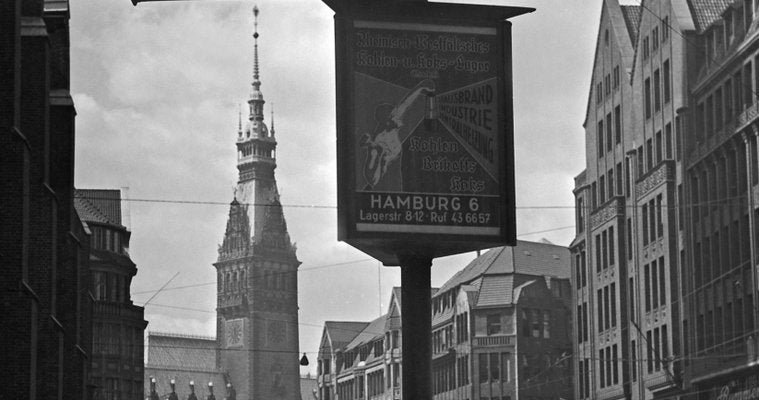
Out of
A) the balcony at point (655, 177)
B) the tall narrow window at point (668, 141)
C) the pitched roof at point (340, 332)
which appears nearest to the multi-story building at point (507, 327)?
the balcony at point (655, 177)

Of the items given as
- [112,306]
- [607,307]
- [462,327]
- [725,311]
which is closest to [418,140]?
[725,311]

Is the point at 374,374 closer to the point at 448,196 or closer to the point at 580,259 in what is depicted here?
the point at 580,259

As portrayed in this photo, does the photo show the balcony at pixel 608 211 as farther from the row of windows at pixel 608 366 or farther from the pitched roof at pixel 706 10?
the pitched roof at pixel 706 10

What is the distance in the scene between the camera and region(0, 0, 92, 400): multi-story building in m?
36.1

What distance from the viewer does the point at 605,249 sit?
99.2 m

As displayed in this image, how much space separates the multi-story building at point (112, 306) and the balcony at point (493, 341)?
88.8ft

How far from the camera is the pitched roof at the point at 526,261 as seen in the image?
444 ft

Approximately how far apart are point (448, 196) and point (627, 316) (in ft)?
233

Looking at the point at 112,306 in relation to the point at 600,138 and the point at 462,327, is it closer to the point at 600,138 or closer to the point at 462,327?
the point at 462,327

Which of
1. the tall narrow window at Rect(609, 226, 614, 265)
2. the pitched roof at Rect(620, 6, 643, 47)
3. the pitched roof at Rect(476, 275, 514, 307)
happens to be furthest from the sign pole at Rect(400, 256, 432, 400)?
the pitched roof at Rect(476, 275, 514, 307)

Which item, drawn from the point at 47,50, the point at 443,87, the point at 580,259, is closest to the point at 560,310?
the point at 580,259

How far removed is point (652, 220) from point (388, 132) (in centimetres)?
6713

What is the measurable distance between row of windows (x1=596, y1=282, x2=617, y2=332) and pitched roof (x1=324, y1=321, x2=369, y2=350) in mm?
86729

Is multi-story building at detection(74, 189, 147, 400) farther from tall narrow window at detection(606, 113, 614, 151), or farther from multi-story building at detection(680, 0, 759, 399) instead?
multi-story building at detection(680, 0, 759, 399)
